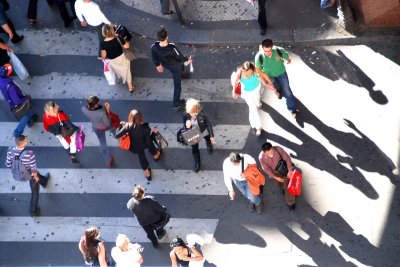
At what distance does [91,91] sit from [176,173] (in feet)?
8.40

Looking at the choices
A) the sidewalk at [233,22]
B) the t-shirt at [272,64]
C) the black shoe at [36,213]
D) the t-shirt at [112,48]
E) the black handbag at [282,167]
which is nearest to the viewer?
the black handbag at [282,167]

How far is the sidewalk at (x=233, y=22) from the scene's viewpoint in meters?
14.2

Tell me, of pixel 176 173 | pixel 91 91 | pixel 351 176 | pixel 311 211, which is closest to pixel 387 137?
pixel 351 176

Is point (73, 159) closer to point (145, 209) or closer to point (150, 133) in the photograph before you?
point (150, 133)

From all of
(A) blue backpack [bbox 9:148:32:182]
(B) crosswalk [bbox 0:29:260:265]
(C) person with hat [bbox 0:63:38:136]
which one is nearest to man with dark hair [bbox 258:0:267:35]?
(B) crosswalk [bbox 0:29:260:265]

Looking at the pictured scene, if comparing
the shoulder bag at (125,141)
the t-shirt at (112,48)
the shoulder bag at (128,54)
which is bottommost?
the shoulder bag at (125,141)

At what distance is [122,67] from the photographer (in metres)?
13.5

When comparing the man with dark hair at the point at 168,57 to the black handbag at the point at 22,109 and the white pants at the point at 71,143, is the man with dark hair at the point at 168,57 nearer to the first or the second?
the white pants at the point at 71,143

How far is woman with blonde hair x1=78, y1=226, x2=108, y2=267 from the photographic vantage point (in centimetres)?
1052

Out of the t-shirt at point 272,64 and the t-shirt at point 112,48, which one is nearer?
the t-shirt at point 272,64

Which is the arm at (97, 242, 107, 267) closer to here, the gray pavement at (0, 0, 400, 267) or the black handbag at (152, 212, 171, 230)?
the black handbag at (152, 212, 171, 230)

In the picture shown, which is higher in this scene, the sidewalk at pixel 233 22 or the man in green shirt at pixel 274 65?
the man in green shirt at pixel 274 65

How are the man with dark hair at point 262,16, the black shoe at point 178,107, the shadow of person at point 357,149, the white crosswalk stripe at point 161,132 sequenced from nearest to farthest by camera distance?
the shadow of person at point 357,149 → the white crosswalk stripe at point 161,132 → the black shoe at point 178,107 → the man with dark hair at point 262,16

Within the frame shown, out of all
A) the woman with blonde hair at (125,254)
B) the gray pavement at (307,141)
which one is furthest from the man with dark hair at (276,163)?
the woman with blonde hair at (125,254)
